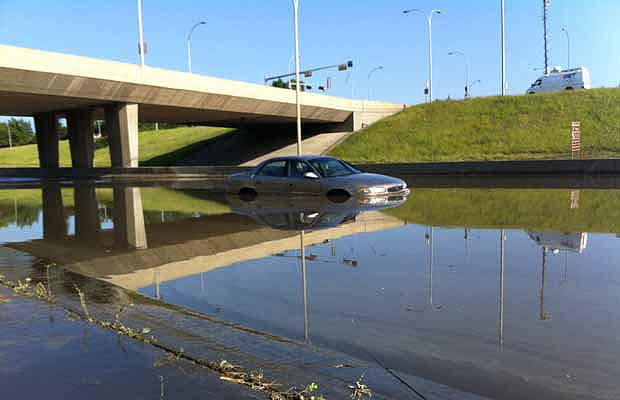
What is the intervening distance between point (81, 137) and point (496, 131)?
117 feet

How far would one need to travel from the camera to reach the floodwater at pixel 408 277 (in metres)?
3.82

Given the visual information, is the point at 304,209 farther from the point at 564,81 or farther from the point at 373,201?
the point at 564,81

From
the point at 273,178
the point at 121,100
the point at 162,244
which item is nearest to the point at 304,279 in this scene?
the point at 162,244

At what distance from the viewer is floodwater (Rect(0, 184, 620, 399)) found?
3820mm

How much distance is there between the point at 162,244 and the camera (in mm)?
9375

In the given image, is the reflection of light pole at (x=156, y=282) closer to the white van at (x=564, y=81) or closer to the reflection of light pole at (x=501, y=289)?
the reflection of light pole at (x=501, y=289)

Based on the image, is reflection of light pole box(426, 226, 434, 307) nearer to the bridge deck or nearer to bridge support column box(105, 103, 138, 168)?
the bridge deck

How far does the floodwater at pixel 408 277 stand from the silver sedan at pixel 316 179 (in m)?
1.77

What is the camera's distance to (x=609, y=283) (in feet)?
18.8

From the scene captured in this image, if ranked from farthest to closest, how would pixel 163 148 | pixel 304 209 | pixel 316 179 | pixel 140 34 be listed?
pixel 163 148 < pixel 140 34 < pixel 316 179 < pixel 304 209

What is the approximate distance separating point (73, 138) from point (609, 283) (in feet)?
156

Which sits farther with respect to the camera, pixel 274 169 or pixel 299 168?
pixel 274 169

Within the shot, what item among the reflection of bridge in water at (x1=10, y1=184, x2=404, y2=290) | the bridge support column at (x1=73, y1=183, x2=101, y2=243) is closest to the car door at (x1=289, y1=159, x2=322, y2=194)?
the reflection of bridge in water at (x1=10, y1=184, x2=404, y2=290)

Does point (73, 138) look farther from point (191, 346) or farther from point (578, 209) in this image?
point (191, 346)
